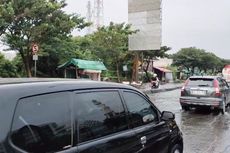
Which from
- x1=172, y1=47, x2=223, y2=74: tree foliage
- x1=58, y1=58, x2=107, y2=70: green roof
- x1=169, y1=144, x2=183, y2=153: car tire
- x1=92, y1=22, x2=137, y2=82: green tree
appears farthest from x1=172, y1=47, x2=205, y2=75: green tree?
x1=169, y1=144, x2=183, y2=153: car tire

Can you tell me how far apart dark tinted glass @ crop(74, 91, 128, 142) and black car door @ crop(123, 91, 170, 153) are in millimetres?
231

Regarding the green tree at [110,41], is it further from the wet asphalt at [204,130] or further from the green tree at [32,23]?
the wet asphalt at [204,130]

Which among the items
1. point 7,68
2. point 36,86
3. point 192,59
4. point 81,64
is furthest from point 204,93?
point 192,59

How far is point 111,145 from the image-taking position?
363cm

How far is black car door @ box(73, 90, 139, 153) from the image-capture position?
10.9 feet

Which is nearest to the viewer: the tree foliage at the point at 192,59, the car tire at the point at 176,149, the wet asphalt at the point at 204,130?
the car tire at the point at 176,149

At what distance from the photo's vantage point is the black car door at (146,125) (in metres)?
4.27

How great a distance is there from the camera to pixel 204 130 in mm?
10898

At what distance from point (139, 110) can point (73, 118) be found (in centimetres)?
139

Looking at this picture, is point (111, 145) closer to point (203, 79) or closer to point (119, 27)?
point (203, 79)

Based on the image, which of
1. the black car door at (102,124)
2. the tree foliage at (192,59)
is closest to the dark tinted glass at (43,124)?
the black car door at (102,124)

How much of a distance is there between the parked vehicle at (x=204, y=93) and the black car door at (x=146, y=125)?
987 centimetres

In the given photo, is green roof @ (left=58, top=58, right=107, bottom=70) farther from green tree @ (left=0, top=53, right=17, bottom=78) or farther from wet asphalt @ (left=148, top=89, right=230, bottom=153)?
wet asphalt @ (left=148, top=89, right=230, bottom=153)

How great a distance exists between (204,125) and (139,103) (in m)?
7.75
